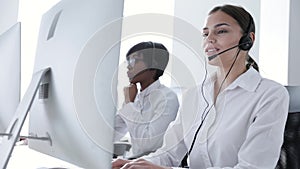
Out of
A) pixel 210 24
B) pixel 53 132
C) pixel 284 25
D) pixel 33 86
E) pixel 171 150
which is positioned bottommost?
pixel 171 150

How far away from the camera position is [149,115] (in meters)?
2.11

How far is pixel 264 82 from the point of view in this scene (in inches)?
53.0

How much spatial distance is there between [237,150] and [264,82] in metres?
0.26

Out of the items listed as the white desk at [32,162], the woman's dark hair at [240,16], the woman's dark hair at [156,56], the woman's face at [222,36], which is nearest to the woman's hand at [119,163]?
the white desk at [32,162]

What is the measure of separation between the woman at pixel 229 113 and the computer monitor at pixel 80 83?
11.8 inches

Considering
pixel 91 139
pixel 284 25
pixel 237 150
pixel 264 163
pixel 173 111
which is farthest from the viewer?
pixel 284 25

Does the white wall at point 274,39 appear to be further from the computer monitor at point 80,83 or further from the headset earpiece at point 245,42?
the computer monitor at point 80,83

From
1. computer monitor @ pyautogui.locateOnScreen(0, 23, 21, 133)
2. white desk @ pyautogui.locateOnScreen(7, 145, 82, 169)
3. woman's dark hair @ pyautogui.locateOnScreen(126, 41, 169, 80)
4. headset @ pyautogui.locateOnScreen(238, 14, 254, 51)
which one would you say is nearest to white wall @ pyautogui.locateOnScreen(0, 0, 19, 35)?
woman's dark hair @ pyautogui.locateOnScreen(126, 41, 169, 80)

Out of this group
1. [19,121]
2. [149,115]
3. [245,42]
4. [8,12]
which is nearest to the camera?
[19,121]

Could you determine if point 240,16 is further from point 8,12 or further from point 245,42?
point 8,12

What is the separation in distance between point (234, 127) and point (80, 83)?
2.18 feet

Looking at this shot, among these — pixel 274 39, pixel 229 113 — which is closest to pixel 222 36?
pixel 229 113

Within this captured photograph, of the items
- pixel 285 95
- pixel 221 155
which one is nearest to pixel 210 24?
pixel 285 95

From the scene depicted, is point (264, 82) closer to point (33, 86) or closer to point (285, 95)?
point (285, 95)
